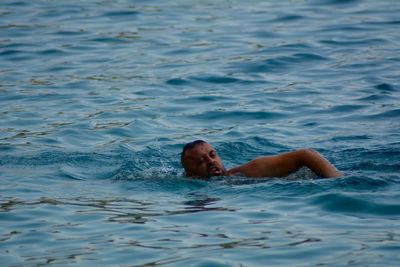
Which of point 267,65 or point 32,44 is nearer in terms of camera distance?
point 267,65

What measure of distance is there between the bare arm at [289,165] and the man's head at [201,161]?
18cm

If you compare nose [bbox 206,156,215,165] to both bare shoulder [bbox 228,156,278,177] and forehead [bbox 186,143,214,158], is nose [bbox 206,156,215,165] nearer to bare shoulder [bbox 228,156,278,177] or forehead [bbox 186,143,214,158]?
forehead [bbox 186,143,214,158]

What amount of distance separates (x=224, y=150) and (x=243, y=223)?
152 inches

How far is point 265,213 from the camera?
31.6 feet

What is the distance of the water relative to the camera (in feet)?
28.9

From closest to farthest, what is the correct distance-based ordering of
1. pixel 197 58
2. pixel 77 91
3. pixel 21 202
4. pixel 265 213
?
pixel 265 213 → pixel 21 202 → pixel 77 91 → pixel 197 58

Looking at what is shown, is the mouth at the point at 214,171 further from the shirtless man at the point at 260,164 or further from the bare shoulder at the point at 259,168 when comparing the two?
the bare shoulder at the point at 259,168

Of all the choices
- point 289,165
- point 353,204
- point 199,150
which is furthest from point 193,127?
point 353,204

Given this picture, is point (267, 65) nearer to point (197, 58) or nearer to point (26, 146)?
point (197, 58)

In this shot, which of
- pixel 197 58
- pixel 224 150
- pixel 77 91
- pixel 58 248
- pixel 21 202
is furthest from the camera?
pixel 197 58

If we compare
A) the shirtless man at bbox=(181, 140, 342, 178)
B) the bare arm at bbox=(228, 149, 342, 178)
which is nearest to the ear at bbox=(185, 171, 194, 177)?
the shirtless man at bbox=(181, 140, 342, 178)

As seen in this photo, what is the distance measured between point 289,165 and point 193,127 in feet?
11.0

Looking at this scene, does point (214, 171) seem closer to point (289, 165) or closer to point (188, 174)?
point (188, 174)

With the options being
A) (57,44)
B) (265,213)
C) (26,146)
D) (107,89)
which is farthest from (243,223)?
(57,44)
